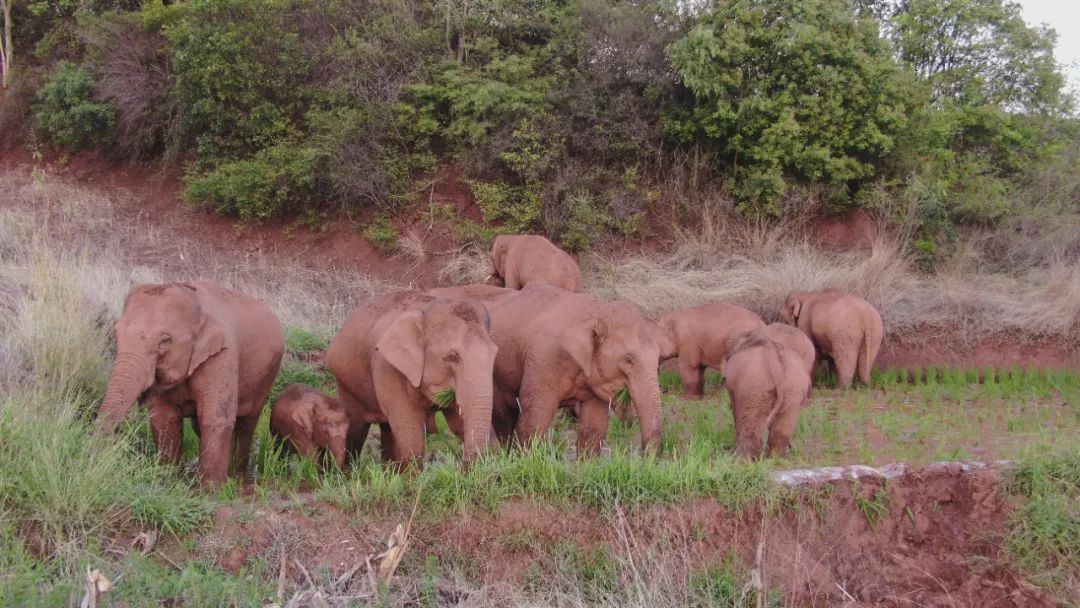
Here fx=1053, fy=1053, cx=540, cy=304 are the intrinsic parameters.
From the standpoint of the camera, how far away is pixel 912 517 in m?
8.05

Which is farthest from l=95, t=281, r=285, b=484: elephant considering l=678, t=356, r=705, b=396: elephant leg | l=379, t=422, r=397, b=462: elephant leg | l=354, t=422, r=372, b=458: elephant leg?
l=678, t=356, r=705, b=396: elephant leg

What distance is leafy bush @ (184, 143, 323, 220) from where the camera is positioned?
82.0 ft

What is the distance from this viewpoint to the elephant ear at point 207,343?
8.38m

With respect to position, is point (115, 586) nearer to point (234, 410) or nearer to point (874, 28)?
point (234, 410)

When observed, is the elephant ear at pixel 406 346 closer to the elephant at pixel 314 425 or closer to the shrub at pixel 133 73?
the elephant at pixel 314 425

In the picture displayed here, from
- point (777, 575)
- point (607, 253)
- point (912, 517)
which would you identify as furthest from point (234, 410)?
point (607, 253)

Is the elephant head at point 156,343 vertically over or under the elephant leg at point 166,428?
over

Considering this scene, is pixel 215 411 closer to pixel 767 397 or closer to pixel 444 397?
pixel 444 397

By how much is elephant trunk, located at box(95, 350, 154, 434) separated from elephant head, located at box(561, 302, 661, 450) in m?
3.34

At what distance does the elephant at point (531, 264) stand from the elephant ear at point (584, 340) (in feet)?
18.5

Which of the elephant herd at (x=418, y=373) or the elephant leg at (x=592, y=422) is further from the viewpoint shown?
the elephant leg at (x=592, y=422)

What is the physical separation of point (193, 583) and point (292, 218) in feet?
67.9

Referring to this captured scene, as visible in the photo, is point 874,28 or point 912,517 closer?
point 912,517

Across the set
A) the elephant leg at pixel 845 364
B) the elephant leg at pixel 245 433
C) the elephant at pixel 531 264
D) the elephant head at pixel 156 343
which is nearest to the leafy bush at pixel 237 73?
the elephant at pixel 531 264
